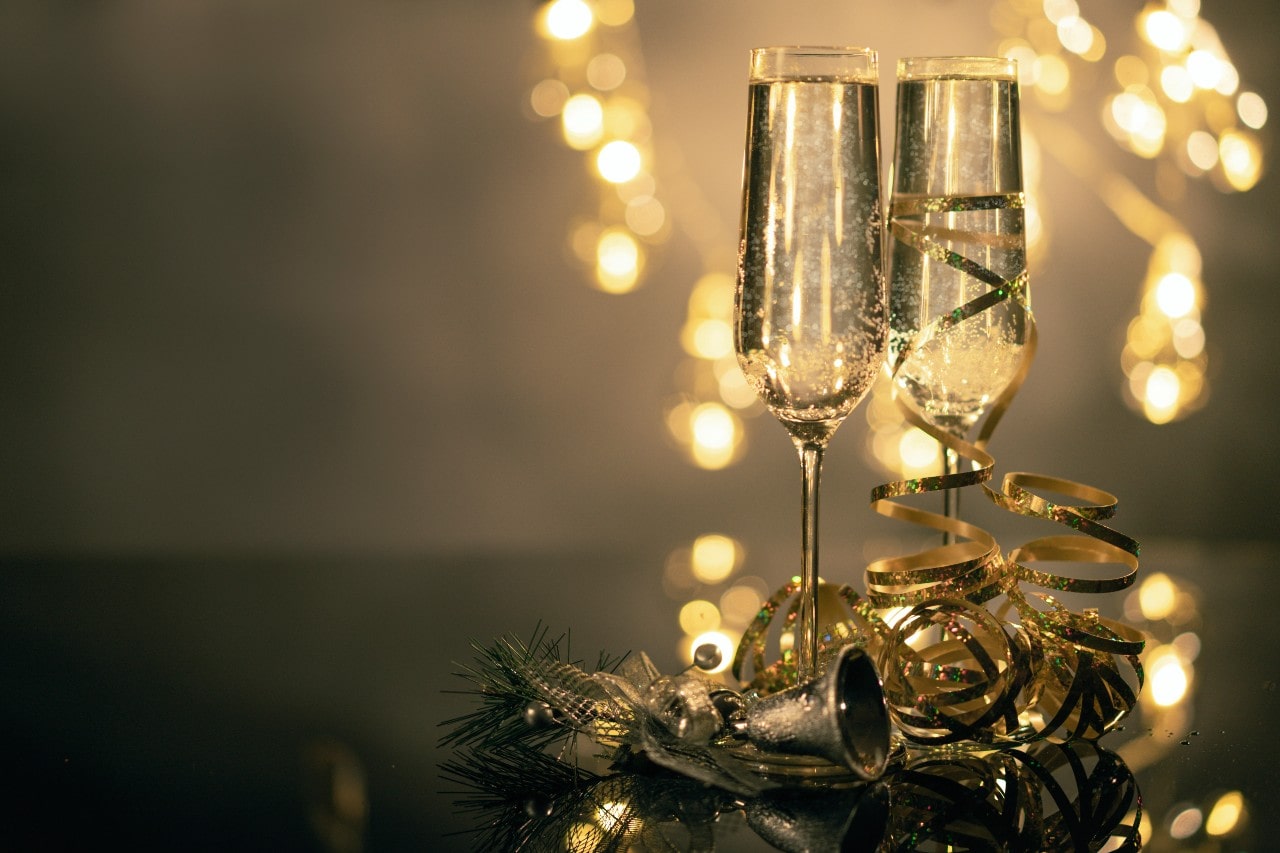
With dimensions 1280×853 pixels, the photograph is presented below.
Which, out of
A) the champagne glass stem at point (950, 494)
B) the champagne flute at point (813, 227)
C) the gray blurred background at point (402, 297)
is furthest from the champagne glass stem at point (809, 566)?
the gray blurred background at point (402, 297)

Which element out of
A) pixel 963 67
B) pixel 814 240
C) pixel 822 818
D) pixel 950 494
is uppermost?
pixel 963 67

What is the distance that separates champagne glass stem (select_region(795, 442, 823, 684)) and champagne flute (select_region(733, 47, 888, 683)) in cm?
4

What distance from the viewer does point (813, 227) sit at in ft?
2.06

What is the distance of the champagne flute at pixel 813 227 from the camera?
629 mm

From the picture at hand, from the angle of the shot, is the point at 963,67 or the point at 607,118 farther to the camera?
the point at 607,118

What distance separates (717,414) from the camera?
1.52 meters

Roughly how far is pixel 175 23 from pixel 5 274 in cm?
32

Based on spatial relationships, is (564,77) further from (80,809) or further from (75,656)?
(80,809)

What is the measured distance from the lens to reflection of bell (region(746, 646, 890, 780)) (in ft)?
1.99

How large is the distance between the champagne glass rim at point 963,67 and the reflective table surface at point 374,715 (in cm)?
36

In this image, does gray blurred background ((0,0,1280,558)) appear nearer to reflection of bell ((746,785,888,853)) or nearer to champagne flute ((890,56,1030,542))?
champagne flute ((890,56,1030,542))

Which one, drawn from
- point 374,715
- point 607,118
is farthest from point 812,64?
point 607,118

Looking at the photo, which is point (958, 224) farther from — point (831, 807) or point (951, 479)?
point (831, 807)

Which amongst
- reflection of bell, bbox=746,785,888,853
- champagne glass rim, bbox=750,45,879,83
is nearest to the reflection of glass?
reflection of bell, bbox=746,785,888,853
